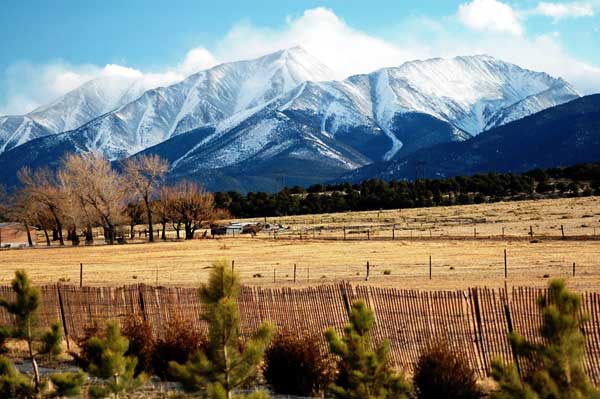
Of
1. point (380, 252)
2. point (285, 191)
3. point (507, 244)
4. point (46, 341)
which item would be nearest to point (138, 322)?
point (46, 341)

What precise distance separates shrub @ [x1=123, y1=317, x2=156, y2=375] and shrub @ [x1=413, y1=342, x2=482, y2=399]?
699 cm

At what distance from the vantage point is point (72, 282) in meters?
40.4

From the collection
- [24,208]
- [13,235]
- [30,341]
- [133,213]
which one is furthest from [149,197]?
[30,341]

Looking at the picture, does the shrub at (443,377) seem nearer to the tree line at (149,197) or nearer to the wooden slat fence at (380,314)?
the wooden slat fence at (380,314)

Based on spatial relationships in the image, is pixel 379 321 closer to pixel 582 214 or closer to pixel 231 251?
pixel 231 251

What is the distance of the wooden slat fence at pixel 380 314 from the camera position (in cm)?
1593

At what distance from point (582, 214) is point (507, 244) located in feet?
102

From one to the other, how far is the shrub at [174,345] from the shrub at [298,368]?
82.5 inches

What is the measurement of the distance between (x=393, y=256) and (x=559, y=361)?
140 ft

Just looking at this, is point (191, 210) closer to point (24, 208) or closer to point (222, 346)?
point (24, 208)

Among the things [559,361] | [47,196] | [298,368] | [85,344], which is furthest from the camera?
[47,196]

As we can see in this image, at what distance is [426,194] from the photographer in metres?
129

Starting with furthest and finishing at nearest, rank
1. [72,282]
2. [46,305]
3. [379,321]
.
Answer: [72,282] < [46,305] < [379,321]

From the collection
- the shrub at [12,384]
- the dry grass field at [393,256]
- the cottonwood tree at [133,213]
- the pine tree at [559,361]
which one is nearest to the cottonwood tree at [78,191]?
the cottonwood tree at [133,213]
